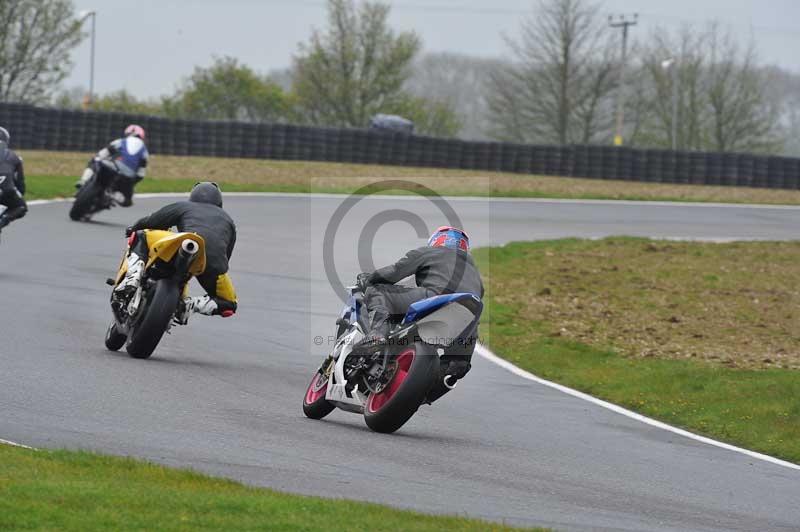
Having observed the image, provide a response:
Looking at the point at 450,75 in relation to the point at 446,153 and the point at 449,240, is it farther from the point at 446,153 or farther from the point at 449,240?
the point at 449,240

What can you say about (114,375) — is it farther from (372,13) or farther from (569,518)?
(372,13)

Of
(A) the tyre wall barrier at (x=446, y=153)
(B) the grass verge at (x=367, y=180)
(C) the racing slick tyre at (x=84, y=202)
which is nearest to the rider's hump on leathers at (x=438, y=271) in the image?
(C) the racing slick tyre at (x=84, y=202)

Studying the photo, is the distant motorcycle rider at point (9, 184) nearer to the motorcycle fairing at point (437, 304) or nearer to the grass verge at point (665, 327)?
the grass verge at point (665, 327)

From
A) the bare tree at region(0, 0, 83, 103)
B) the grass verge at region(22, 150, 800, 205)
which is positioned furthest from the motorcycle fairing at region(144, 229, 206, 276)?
the bare tree at region(0, 0, 83, 103)

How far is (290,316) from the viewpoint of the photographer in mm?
15547

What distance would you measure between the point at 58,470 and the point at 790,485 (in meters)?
4.73

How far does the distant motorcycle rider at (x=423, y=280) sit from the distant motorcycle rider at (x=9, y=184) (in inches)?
287

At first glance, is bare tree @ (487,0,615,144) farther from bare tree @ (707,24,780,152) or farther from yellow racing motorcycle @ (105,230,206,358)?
yellow racing motorcycle @ (105,230,206,358)

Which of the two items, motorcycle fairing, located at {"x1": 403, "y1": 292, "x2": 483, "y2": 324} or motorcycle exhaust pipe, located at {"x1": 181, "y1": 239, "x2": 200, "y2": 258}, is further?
motorcycle exhaust pipe, located at {"x1": 181, "y1": 239, "x2": 200, "y2": 258}

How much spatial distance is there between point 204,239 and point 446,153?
90.1 feet

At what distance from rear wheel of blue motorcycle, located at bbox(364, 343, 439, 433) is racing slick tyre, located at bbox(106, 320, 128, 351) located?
313 centimetres

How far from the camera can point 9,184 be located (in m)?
15.3

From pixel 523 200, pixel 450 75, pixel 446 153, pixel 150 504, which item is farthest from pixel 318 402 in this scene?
pixel 450 75

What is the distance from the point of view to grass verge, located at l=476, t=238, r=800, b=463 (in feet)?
39.9
